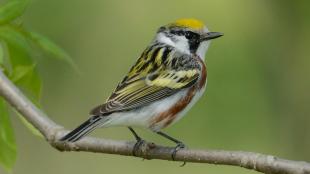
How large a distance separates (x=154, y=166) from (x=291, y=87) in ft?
5.63

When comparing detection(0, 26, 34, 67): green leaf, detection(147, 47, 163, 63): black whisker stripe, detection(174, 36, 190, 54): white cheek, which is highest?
detection(0, 26, 34, 67): green leaf

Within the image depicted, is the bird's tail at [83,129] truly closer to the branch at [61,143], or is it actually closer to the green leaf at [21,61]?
the branch at [61,143]

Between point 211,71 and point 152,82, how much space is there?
111 cm

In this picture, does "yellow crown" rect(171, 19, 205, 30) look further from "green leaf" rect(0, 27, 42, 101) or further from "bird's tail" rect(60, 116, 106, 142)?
"green leaf" rect(0, 27, 42, 101)

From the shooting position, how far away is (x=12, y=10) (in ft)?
10.2

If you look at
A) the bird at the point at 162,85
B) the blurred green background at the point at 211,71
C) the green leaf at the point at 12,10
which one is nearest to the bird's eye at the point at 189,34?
the bird at the point at 162,85

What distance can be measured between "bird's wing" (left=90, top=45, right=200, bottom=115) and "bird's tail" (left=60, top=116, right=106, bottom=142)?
0.77 ft

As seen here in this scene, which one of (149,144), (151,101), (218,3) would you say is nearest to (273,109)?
(218,3)

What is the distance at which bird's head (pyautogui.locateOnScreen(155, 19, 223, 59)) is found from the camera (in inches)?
196

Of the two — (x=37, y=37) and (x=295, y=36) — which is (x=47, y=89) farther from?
(x=37, y=37)

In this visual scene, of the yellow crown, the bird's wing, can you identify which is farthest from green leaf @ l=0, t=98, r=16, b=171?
the yellow crown

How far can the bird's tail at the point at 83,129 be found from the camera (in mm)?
3246

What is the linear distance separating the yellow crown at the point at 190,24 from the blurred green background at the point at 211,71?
0.68 m

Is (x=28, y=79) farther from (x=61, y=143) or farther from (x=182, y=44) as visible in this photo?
(x=182, y=44)
